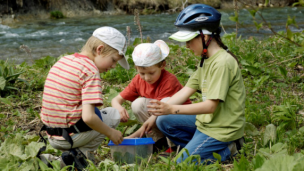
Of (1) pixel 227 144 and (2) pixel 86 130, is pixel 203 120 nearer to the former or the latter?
(1) pixel 227 144

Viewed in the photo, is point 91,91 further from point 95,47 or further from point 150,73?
point 150,73

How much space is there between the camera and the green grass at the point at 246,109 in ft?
6.97

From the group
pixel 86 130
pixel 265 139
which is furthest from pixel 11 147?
pixel 265 139

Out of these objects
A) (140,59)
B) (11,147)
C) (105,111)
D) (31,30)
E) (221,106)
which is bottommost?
(31,30)

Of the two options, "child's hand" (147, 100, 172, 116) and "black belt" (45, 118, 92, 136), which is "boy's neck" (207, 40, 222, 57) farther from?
"black belt" (45, 118, 92, 136)

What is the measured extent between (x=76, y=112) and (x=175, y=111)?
0.64m

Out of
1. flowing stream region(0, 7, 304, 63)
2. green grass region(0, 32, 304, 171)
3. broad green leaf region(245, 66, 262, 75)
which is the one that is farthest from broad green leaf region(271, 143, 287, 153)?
flowing stream region(0, 7, 304, 63)

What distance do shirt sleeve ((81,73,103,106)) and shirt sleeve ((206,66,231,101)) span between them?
0.70 metres

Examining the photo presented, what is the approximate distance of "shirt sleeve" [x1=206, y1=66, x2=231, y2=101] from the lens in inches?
82.7

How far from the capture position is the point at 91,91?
2062 millimetres

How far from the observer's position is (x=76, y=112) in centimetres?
217

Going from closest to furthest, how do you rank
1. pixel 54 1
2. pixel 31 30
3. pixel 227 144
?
pixel 227 144 → pixel 31 30 → pixel 54 1

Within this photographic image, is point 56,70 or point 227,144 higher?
point 56,70

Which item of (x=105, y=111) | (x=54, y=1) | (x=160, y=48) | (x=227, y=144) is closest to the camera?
(x=227, y=144)
